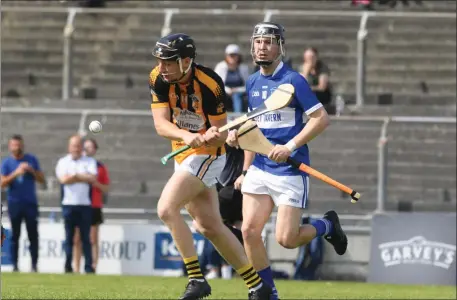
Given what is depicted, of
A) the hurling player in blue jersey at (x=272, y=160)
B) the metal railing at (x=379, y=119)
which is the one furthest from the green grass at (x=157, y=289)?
the hurling player in blue jersey at (x=272, y=160)

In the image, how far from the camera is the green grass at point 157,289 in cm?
1146

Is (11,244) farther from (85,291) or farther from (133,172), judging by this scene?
(85,291)

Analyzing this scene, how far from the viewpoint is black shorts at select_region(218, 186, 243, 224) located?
13859 millimetres

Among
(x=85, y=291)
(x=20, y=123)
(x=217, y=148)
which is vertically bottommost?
(x=85, y=291)

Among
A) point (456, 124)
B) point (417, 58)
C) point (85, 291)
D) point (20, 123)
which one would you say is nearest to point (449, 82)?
point (417, 58)

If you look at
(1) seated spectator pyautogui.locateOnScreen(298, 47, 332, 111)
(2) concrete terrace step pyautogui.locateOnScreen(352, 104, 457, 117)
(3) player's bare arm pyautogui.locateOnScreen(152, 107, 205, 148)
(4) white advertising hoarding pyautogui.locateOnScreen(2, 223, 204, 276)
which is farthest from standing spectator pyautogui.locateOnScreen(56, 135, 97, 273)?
(3) player's bare arm pyautogui.locateOnScreen(152, 107, 205, 148)

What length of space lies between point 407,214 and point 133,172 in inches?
180

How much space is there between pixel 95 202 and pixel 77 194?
1.27ft

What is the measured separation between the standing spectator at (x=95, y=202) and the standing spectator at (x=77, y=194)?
17 centimetres

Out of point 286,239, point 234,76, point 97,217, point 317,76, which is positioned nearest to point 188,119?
point 286,239

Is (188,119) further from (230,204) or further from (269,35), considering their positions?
(230,204)

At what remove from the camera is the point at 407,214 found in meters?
17.1

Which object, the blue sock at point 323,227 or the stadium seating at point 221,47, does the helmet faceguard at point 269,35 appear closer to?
the blue sock at point 323,227

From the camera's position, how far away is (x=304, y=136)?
940cm
